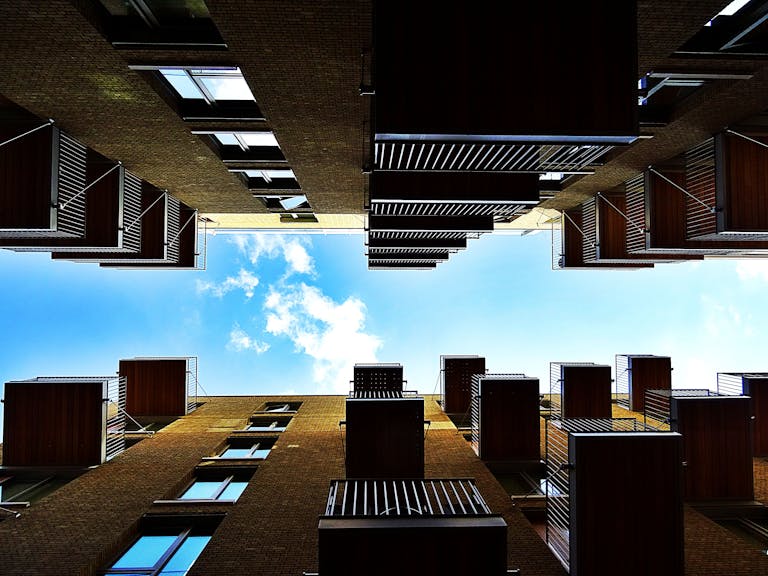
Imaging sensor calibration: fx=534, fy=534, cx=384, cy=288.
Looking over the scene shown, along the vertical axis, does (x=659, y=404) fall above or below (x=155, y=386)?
below

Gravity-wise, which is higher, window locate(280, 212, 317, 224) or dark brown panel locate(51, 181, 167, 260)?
window locate(280, 212, 317, 224)

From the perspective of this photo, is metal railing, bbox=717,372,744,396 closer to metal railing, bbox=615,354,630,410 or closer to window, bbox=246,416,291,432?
metal railing, bbox=615,354,630,410

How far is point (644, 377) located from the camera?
16.3m

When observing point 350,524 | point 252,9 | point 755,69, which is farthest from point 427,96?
point 755,69

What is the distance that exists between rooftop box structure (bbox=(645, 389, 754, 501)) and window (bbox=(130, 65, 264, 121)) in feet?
28.2

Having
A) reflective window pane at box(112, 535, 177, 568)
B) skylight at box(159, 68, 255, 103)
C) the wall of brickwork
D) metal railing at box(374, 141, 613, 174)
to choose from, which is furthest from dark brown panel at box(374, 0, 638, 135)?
reflective window pane at box(112, 535, 177, 568)

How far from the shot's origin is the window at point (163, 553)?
275 inches

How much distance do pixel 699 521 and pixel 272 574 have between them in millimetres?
6378

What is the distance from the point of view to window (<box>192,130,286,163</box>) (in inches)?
354

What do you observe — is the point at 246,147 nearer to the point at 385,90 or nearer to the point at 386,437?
the point at 386,437

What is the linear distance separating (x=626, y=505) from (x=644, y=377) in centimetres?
1147

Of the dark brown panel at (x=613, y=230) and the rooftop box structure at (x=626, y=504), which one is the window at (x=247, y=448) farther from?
the dark brown panel at (x=613, y=230)

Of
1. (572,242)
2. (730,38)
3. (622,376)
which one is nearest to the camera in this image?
(730,38)

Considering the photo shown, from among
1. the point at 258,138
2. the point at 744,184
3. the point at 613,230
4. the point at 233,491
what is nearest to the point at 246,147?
the point at 258,138
